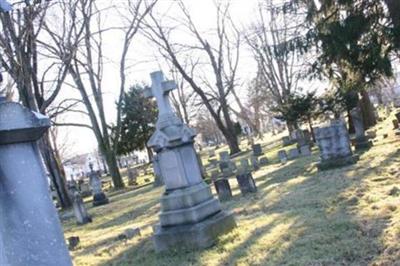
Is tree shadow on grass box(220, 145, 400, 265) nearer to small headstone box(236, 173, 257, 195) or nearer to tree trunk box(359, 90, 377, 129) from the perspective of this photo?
Answer: small headstone box(236, 173, 257, 195)

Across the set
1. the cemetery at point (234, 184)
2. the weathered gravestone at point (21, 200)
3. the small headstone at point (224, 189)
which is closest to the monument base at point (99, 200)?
the cemetery at point (234, 184)

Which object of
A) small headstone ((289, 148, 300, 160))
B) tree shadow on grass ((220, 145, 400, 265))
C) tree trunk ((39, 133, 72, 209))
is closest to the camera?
tree shadow on grass ((220, 145, 400, 265))

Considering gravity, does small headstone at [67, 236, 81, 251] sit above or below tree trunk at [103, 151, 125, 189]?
below

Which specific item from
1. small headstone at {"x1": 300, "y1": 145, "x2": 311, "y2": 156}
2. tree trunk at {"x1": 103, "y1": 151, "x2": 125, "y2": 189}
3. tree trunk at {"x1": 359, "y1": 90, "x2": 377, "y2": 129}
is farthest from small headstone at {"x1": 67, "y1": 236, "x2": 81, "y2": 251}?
tree trunk at {"x1": 359, "y1": 90, "x2": 377, "y2": 129}

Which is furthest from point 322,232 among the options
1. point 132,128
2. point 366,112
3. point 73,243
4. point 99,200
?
point 132,128

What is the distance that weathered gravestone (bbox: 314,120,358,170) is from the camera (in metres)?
12.6

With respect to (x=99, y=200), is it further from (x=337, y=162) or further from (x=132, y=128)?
(x=132, y=128)

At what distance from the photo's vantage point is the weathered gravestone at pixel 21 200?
239cm

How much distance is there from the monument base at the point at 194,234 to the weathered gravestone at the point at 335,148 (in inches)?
221

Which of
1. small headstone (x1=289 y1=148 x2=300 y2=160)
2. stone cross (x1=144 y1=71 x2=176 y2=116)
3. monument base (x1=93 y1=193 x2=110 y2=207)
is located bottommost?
small headstone (x1=289 y1=148 x2=300 y2=160)

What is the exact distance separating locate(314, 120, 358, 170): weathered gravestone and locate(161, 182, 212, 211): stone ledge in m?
5.65

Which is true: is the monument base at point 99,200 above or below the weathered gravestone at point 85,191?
below

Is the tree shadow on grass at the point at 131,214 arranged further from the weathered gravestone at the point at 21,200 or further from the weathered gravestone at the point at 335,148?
the weathered gravestone at the point at 21,200

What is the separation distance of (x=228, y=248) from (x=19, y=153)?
471 centimetres
